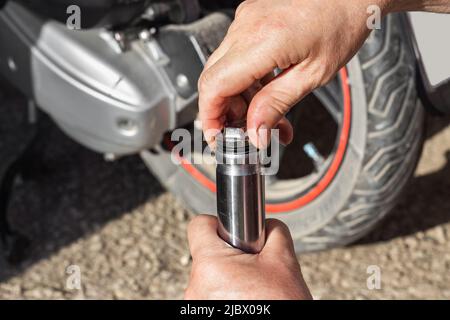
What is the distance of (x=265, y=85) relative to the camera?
1022 millimetres

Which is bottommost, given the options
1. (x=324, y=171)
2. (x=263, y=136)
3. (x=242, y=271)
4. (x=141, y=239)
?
(x=141, y=239)

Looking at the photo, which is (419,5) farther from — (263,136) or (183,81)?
(183,81)

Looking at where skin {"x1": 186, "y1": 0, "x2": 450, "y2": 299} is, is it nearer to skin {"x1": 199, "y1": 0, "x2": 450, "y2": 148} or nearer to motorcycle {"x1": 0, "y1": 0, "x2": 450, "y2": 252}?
skin {"x1": 199, "y1": 0, "x2": 450, "y2": 148}

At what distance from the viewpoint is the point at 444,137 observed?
236cm

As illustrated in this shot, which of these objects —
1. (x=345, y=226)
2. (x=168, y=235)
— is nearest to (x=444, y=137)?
(x=345, y=226)

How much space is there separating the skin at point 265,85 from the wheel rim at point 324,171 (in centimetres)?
75

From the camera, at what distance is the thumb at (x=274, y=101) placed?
0.94 m

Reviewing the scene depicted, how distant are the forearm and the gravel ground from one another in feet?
2.88

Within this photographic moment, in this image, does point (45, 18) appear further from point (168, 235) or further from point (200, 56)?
point (168, 235)

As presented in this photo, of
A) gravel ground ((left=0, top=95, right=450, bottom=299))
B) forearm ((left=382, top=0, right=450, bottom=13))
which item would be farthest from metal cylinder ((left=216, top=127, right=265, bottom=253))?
gravel ground ((left=0, top=95, right=450, bottom=299))

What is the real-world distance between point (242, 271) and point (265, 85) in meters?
0.24

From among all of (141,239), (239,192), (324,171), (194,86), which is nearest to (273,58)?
(239,192)

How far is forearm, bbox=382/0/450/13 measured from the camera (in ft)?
3.68

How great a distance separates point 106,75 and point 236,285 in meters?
0.99
